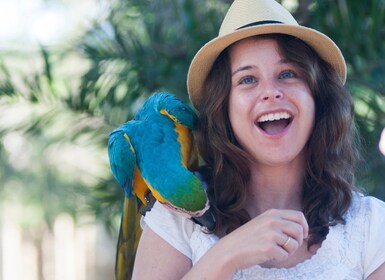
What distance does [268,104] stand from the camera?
1.61 metres

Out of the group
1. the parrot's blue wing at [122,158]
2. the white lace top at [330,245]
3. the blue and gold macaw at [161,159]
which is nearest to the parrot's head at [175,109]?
the blue and gold macaw at [161,159]

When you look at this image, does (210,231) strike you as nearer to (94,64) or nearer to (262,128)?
(262,128)

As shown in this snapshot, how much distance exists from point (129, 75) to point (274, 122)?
150 centimetres

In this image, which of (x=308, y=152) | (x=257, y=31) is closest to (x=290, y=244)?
(x=308, y=152)

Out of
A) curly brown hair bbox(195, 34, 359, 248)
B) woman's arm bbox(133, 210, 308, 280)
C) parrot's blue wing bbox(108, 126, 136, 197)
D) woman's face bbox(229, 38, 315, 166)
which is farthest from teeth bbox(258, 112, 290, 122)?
parrot's blue wing bbox(108, 126, 136, 197)

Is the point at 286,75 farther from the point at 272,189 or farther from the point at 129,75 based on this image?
the point at 129,75

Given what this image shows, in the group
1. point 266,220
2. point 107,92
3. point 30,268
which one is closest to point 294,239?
point 266,220

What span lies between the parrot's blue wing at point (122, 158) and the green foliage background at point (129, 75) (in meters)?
1.17

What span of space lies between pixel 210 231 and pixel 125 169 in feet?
0.84

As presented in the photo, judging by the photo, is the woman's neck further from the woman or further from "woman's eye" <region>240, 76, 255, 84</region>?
"woman's eye" <region>240, 76, 255, 84</region>

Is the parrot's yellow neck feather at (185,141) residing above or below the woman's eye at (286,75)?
below

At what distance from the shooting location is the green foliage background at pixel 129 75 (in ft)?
9.21

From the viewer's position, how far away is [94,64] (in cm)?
311

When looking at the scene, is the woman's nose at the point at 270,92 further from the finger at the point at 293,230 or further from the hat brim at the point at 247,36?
the finger at the point at 293,230
